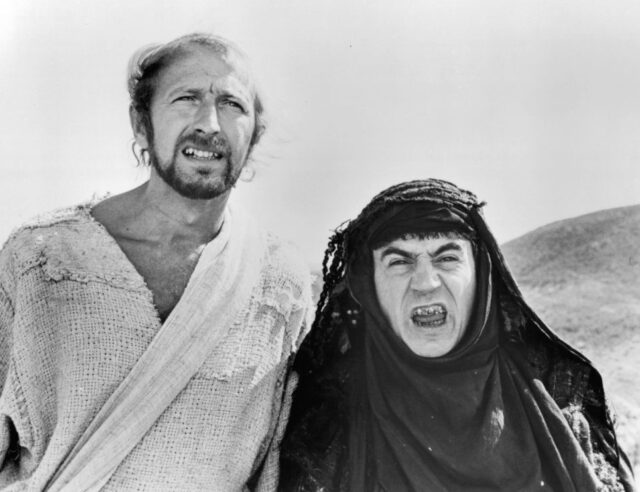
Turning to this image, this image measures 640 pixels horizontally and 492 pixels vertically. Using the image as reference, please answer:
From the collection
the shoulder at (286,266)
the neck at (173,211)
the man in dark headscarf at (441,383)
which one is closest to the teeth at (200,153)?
the neck at (173,211)

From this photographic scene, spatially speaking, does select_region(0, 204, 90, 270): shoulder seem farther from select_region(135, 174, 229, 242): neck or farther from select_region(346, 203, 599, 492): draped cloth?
select_region(346, 203, 599, 492): draped cloth

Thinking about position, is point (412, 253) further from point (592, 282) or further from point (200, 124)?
point (592, 282)

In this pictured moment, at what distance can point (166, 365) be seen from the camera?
7.91 feet

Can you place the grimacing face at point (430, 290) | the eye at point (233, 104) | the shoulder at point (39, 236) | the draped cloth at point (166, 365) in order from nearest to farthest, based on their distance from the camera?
the draped cloth at point (166, 365), the grimacing face at point (430, 290), the shoulder at point (39, 236), the eye at point (233, 104)

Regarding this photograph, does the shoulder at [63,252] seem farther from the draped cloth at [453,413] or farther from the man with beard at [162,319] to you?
the draped cloth at [453,413]

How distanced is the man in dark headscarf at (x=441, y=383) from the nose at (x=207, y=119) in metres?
0.55

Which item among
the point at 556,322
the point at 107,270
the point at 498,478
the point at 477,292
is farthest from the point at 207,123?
the point at 556,322

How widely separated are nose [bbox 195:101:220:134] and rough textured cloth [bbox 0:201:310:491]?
471 millimetres

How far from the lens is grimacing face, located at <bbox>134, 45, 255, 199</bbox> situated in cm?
259

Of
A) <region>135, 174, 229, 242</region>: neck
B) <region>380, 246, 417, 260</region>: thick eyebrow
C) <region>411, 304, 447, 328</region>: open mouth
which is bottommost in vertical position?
<region>411, 304, 447, 328</region>: open mouth

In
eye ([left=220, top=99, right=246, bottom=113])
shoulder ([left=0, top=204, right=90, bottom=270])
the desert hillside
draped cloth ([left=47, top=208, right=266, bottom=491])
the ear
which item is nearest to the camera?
draped cloth ([left=47, top=208, right=266, bottom=491])

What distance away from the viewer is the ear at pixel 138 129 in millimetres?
2809

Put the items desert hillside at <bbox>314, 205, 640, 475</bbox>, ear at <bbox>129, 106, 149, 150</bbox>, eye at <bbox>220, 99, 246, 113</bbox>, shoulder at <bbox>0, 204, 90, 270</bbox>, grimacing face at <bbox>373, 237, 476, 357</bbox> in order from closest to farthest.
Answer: grimacing face at <bbox>373, 237, 476, 357</bbox>
shoulder at <bbox>0, 204, 90, 270</bbox>
eye at <bbox>220, 99, 246, 113</bbox>
ear at <bbox>129, 106, 149, 150</bbox>
desert hillside at <bbox>314, 205, 640, 475</bbox>

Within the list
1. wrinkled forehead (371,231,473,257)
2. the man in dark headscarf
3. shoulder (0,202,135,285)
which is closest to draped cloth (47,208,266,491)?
shoulder (0,202,135,285)
